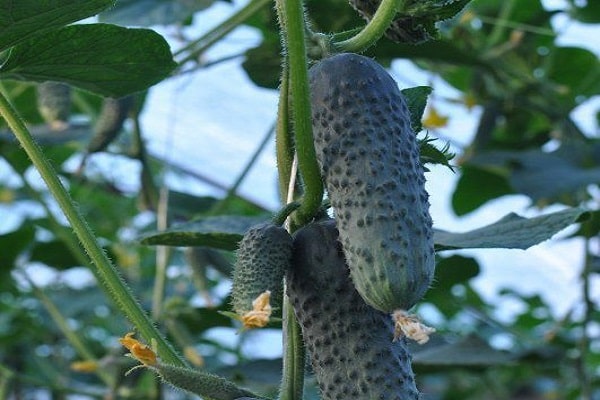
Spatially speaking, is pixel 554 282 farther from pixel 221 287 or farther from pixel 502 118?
pixel 502 118

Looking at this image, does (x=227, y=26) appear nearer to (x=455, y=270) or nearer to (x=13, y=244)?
(x=455, y=270)

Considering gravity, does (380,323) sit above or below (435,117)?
below

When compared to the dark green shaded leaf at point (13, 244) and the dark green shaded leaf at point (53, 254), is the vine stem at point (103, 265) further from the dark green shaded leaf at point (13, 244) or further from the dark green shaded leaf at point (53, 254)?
the dark green shaded leaf at point (53, 254)

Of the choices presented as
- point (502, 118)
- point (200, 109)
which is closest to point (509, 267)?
point (200, 109)

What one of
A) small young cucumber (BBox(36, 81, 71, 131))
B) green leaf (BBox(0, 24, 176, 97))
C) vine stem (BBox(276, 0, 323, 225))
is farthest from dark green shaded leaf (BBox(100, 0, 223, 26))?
vine stem (BBox(276, 0, 323, 225))

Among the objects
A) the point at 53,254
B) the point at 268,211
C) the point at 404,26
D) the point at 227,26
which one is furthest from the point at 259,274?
the point at 53,254

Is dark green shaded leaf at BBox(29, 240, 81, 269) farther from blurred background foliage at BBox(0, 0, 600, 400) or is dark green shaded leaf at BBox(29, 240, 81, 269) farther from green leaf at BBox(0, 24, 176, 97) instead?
green leaf at BBox(0, 24, 176, 97)
